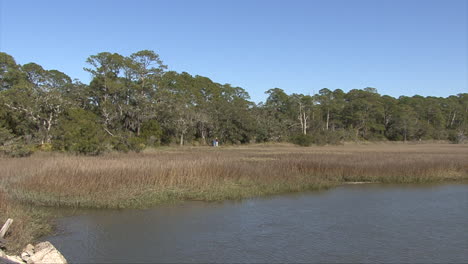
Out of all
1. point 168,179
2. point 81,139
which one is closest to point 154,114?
point 81,139

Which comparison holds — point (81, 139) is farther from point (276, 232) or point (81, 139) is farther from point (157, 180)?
point (276, 232)

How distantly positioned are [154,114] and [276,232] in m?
30.2

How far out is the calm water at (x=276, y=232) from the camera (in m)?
8.99

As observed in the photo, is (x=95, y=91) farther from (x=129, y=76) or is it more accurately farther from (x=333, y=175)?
(x=333, y=175)

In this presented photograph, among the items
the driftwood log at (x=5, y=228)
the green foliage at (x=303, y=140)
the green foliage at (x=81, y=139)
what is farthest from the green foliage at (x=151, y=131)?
the driftwood log at (x=5, y=228)

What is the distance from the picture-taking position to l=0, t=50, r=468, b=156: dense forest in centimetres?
2906

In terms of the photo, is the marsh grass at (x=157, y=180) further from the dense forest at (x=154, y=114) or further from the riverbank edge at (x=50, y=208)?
the dense forest at (x=154, y=114)

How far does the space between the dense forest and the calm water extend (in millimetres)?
12870

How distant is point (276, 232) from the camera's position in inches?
422

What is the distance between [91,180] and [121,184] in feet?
3.41

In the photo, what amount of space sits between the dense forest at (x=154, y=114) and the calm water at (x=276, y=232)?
12.9 metres

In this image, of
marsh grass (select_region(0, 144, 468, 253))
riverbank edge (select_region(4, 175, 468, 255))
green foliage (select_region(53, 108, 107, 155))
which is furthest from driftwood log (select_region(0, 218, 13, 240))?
green foliage (select_region(53, 108, 107, 155))

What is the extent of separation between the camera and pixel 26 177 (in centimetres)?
1420

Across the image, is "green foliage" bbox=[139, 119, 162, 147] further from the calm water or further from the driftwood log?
the driftwood log
